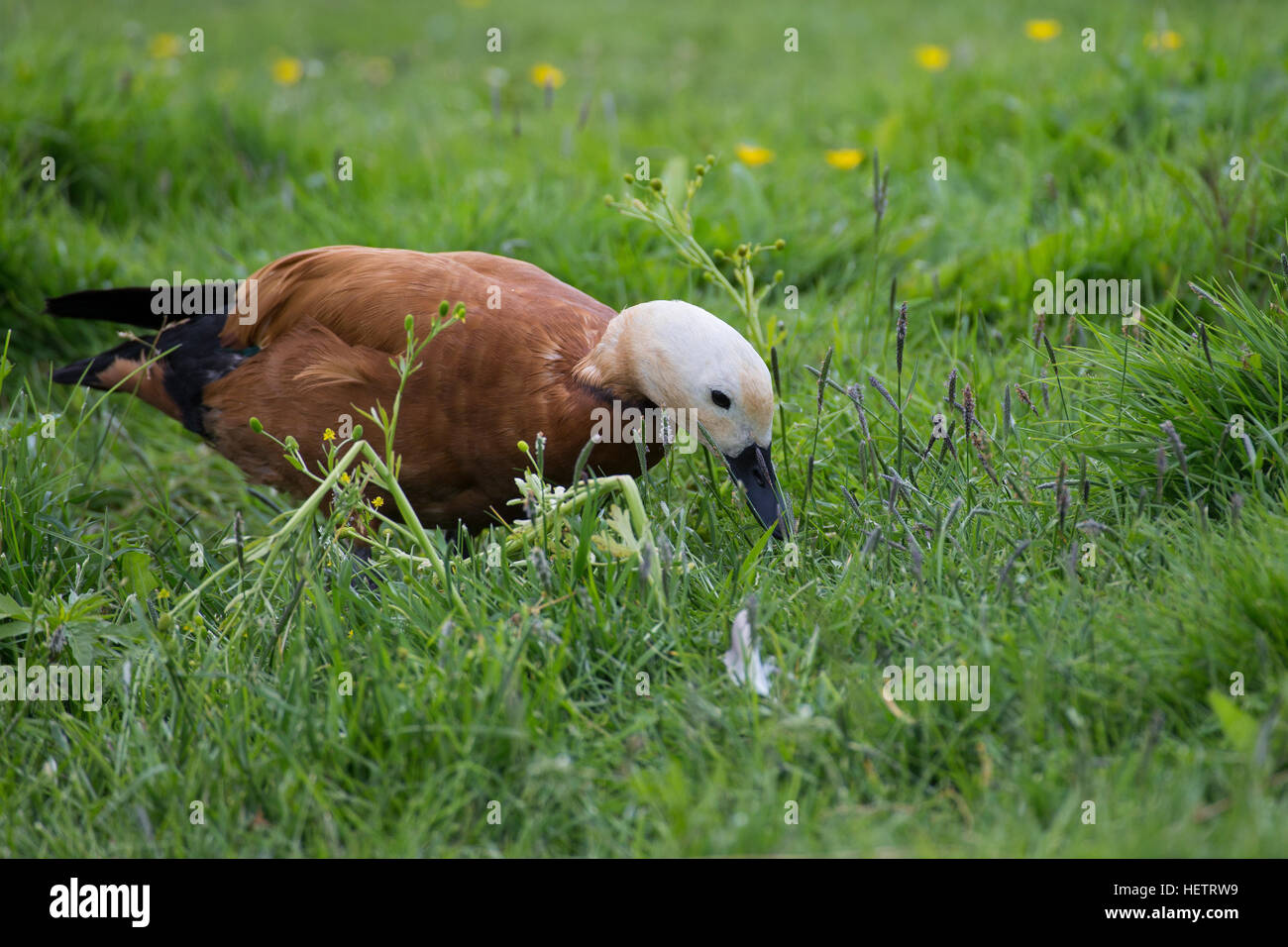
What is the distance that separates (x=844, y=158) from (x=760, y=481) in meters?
2.30

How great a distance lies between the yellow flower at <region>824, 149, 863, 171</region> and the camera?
473cm

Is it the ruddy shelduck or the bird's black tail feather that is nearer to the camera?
the ruddy shelduck

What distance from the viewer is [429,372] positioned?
3.02 meters

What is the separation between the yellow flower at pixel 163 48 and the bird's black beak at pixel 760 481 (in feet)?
17.8

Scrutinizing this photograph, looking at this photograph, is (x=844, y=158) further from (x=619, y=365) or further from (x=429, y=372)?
(x=429, y=372)

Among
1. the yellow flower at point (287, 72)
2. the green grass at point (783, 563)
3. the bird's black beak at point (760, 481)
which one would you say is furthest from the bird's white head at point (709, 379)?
the yellow flower at point (287, 72)

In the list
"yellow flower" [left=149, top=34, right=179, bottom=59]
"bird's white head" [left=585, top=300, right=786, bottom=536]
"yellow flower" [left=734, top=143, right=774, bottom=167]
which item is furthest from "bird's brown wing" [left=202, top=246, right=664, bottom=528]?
"yellow flower" [left=149, top=34, right=179, bottom=59]

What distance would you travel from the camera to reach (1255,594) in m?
2.11

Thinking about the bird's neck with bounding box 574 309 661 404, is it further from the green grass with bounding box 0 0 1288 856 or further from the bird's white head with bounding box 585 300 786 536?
the green grass with bounding box 0 0 1288 856

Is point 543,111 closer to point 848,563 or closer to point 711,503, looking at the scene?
point 711,503

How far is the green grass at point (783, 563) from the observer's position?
202cm

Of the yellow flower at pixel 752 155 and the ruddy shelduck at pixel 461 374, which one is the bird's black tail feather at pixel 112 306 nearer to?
the ruddy shelduck at pixel 461 374
